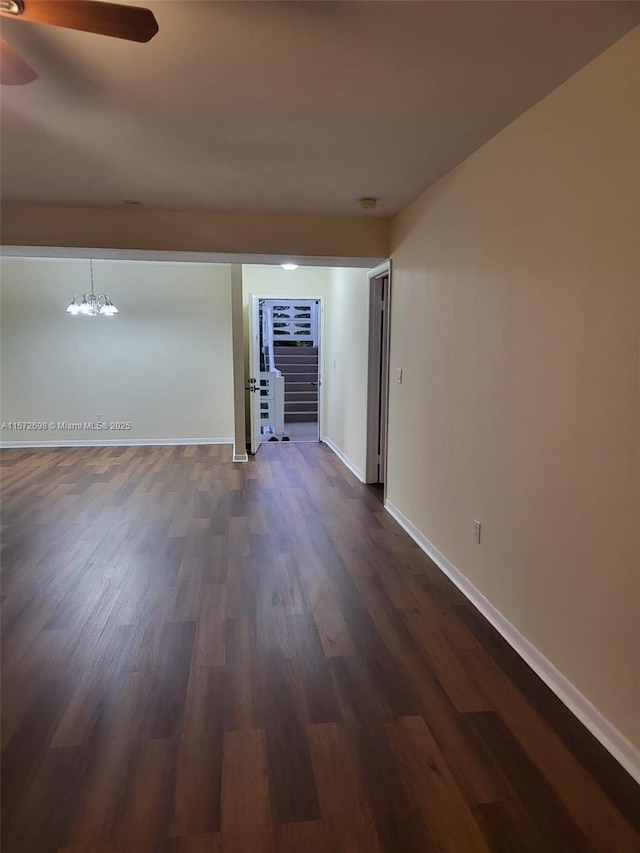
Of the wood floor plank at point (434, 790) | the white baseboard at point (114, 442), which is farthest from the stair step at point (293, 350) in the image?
the wood floor plank at point (434, 790)

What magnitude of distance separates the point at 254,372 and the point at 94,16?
5.78 m

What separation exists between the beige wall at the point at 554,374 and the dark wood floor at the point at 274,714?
292 millimetres

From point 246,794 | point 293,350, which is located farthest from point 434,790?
point 293,350

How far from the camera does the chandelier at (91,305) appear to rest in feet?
20.1

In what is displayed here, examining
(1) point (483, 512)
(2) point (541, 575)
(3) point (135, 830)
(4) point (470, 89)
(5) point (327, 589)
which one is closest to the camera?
(3) point (135, 830)

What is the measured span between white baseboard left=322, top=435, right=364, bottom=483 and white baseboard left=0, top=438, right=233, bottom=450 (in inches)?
54.3

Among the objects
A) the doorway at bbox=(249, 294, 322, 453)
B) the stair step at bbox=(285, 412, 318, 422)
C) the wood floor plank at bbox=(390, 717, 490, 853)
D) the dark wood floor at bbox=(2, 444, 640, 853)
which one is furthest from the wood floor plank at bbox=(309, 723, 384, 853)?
the stair step at bbox=(285, 412, 318, 422)

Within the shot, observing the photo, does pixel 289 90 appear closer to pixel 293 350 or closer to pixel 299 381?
pixel 299 381

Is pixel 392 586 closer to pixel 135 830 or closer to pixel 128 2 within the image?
pixel 135 830

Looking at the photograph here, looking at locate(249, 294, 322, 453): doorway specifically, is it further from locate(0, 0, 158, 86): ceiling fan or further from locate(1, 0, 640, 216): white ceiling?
locate(0, 0, 158, 86): ceiling fan

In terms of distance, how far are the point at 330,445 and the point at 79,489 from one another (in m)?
3.29

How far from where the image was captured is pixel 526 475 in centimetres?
225

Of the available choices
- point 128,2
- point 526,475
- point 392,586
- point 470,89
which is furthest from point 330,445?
point 128,2

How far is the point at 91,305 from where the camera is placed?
629 cm
